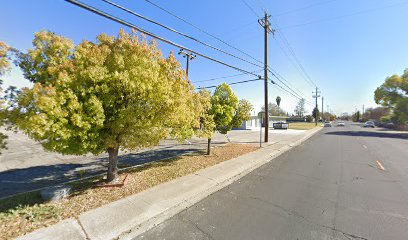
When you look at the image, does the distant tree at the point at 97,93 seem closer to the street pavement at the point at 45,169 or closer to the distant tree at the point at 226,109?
the street pavement at the point at 45,169

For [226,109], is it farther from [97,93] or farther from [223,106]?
[97,93]

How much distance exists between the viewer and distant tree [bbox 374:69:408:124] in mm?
33562

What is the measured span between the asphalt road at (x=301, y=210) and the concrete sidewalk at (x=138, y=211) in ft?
0.90

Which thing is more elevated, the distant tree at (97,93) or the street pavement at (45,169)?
the distant tree at (97,93)

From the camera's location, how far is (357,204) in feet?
15.4

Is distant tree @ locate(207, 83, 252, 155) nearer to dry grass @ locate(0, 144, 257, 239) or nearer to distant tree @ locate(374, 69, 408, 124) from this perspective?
dry grass @ locate(0, 144, 257, 239)

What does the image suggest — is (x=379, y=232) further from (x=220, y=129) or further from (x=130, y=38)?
(x=220, y=129)

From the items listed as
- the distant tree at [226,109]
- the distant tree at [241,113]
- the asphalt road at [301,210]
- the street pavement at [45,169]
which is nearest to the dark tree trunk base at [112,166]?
the street pavement at [45,169]

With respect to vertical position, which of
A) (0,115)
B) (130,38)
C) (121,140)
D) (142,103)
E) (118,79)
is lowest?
(121,140)

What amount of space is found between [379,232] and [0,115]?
7864 mm

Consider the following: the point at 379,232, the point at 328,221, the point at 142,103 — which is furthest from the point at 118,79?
the point at 379,232

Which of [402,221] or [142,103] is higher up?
[142,103]

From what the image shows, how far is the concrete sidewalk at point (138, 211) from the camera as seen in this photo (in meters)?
3.50

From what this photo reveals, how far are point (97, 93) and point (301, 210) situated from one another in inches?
225
